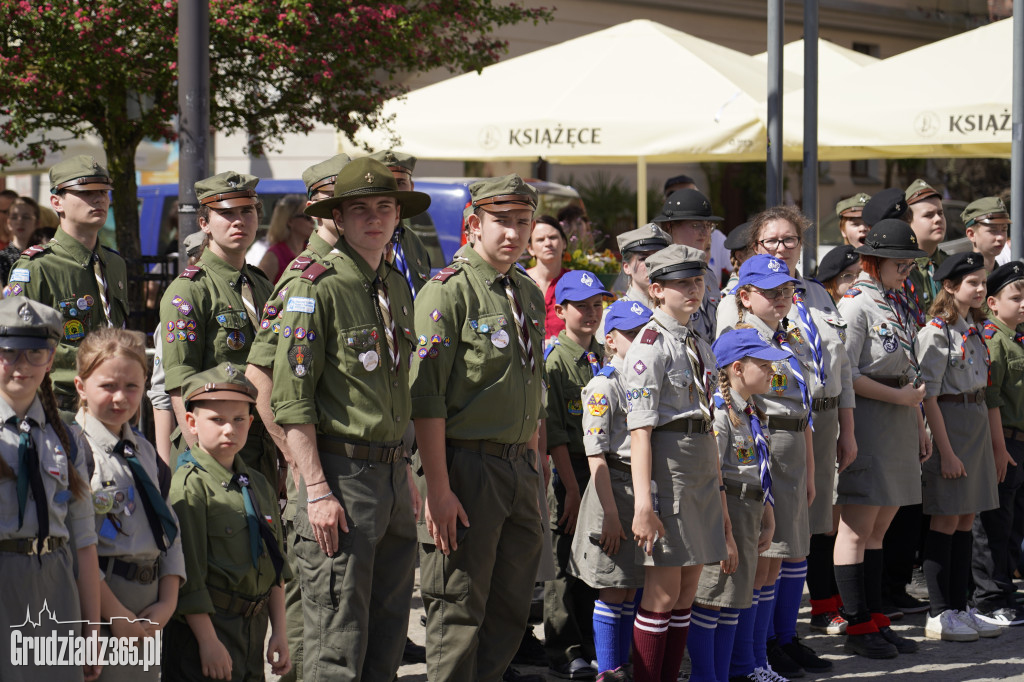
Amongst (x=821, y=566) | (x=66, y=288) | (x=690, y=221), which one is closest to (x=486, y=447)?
(x=66, y=288)

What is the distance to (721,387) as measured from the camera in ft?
18.6

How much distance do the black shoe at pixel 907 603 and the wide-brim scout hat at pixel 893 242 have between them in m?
2.11

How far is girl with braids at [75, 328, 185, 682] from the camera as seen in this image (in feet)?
13.1

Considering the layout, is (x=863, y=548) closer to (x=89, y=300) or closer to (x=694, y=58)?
(x=89, y=300)

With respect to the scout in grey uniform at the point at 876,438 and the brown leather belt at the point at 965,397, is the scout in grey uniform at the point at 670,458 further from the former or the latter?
the brown leather belt at the point at 965,397

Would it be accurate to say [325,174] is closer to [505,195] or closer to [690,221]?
[505,195]

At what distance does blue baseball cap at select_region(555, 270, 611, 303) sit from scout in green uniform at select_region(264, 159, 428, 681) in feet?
5.68

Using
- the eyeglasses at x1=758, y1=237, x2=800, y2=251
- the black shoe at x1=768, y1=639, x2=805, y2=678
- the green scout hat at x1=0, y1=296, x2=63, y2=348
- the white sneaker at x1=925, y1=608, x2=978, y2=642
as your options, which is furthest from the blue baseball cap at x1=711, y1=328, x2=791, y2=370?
the green scout hat at x1=0, y1=296, x2=63, y2=348

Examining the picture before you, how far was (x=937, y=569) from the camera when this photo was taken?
23.1 feet

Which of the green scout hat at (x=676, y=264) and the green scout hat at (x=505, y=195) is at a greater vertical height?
the green scout hat at (x=505, y=195)

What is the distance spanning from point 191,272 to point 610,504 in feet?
6.56

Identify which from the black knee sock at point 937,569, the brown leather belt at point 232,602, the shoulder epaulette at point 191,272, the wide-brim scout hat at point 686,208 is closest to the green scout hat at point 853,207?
the wide-brim scout hat at point 686,208

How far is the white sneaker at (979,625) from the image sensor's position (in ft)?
22.9

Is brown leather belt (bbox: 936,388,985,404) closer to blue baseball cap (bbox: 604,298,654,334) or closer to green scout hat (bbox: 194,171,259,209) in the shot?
blue baseball cap (bbox: 604,298,654,334)
